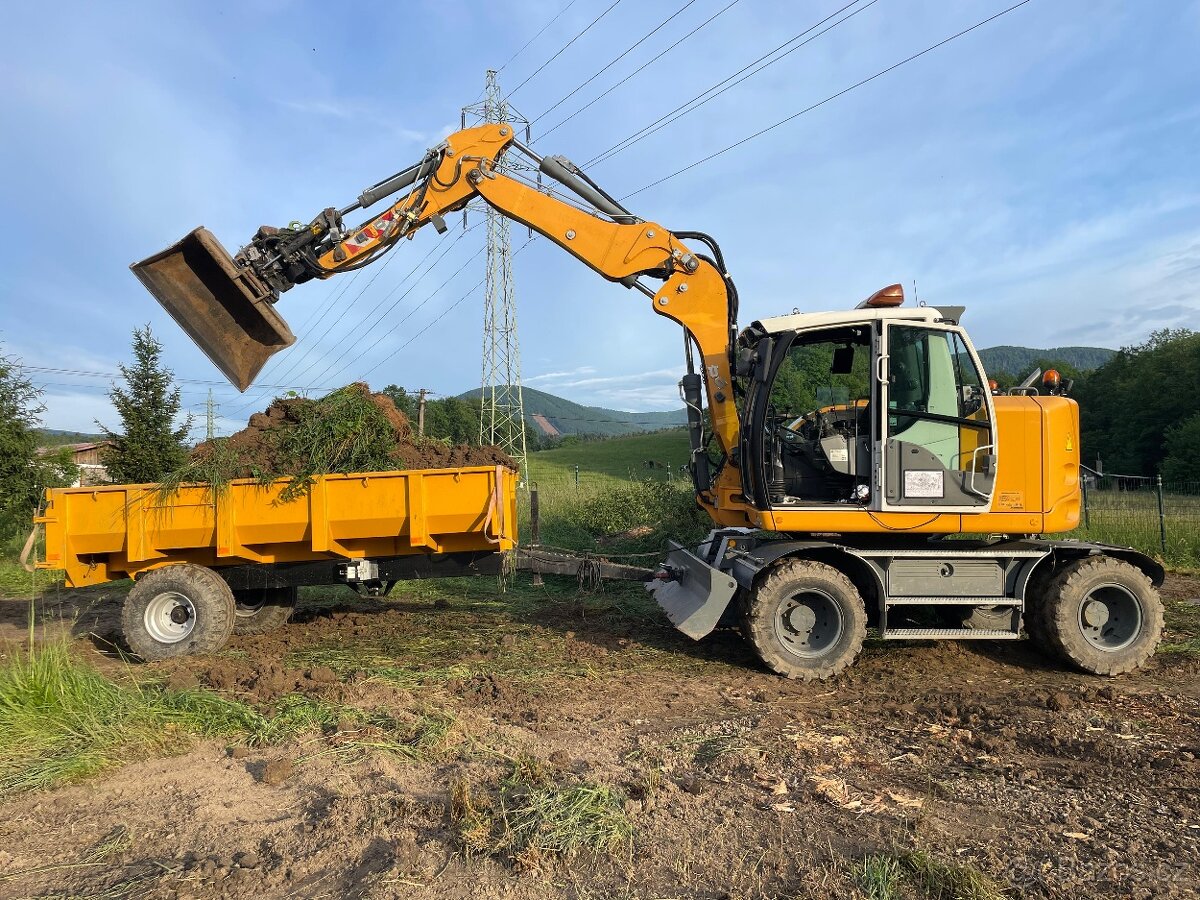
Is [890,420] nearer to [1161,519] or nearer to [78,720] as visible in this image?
[78,720]

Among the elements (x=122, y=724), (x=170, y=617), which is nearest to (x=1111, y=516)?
(x=170, y=617)

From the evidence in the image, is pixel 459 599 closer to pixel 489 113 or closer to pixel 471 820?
pixel 471 820

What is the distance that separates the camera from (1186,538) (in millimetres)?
11586

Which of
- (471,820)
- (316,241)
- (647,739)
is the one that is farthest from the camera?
(316,241)

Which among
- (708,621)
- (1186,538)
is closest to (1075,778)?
(708,621)

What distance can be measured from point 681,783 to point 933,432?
134 inches

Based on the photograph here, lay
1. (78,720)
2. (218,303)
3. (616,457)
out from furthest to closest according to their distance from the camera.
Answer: (616,457), (218,303), (78,720)

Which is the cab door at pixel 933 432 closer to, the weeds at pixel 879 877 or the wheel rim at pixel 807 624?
the wheel rim at pixel 807 624

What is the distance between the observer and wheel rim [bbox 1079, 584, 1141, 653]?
19.4 feet

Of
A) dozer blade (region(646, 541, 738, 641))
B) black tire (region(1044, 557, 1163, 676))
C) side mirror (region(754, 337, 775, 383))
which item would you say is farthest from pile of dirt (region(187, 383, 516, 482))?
black tire (region(1044, 557, 1163, 676))

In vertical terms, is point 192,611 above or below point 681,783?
above

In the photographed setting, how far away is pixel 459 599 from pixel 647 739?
5.42 metres

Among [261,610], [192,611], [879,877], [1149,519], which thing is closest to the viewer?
[879,877]

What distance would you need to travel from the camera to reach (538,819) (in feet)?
10.8
